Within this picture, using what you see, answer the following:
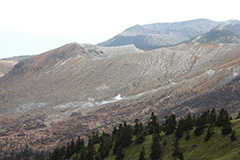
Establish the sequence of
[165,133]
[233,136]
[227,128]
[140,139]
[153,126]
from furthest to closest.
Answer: [153,126], [140,139], [165,133], [227,128], [233,136]

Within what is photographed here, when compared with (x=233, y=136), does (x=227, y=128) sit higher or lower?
higher

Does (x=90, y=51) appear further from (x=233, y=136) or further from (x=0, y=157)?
(x=233, y=136)

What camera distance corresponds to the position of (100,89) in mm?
84812

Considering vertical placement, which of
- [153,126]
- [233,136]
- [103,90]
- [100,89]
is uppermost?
[233,136]

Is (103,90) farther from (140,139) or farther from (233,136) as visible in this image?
(233,136)

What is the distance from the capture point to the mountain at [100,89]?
190 ft

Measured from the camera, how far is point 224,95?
59406 mm

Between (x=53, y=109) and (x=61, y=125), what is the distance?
48.0ft

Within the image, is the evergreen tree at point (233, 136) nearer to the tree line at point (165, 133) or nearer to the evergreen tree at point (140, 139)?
the tree line at point (165, 133)

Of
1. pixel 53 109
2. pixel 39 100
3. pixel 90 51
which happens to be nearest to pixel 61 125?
pixel 53 109

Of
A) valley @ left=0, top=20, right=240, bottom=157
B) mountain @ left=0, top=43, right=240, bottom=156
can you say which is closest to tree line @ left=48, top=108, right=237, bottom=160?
valley @ left=0, top=20, right=240, bottom=157

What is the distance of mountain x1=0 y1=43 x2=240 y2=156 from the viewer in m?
58.0

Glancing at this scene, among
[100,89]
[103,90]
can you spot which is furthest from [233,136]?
[100,89]

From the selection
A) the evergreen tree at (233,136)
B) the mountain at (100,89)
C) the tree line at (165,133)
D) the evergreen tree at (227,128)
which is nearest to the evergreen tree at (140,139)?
the tree line at (165,133)
